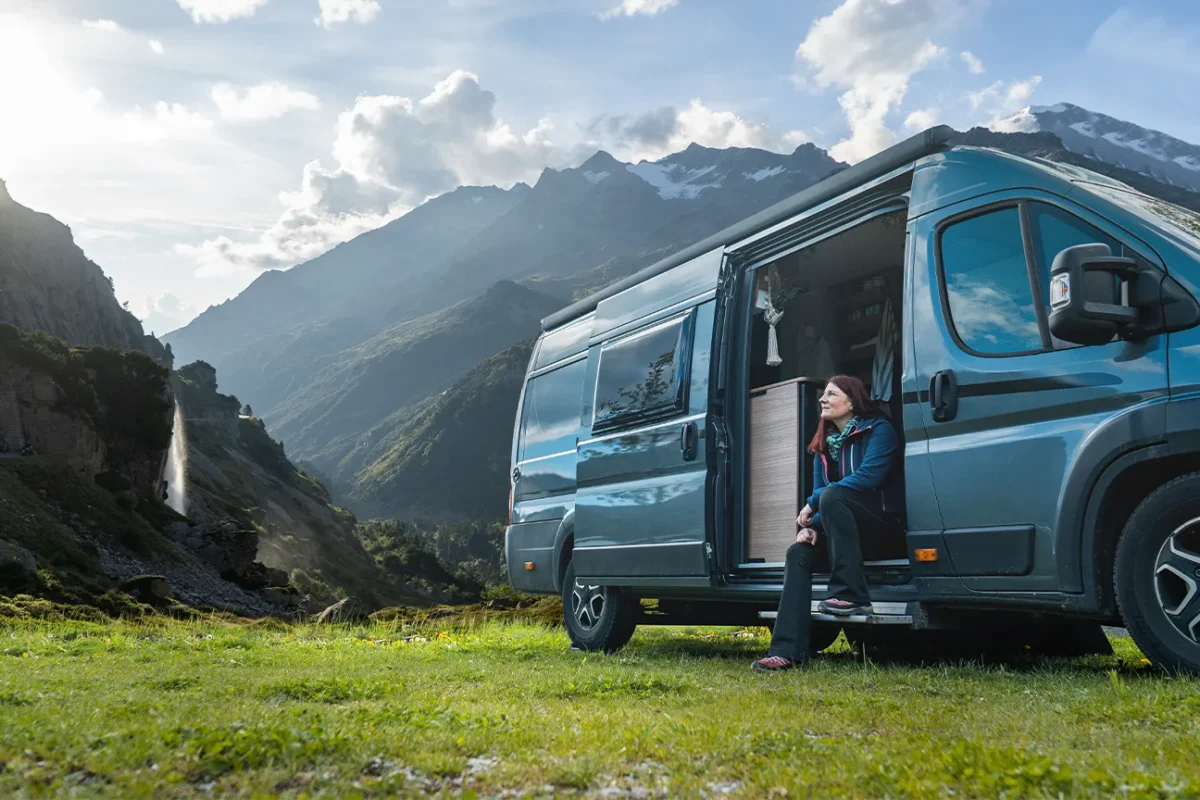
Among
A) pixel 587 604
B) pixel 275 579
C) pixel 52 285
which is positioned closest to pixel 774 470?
pixel 587 604

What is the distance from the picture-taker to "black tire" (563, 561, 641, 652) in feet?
29.5

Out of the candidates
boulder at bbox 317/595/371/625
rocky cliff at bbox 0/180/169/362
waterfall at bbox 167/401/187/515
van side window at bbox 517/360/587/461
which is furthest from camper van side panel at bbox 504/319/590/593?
rocky cliff at bbox 0/180/169/362

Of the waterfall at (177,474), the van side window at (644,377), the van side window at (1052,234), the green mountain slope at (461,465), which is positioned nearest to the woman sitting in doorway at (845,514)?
the van side window at (644,377)

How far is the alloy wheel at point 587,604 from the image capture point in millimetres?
9258

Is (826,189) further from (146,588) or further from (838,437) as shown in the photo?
(146,588)

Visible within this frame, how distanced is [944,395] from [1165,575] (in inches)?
57.1

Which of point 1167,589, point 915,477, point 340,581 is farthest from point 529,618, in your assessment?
point 340,581

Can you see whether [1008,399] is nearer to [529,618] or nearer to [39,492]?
[529,618]

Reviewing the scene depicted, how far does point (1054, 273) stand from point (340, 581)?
284 feet

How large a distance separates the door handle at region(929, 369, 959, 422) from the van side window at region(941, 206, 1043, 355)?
0.69ft

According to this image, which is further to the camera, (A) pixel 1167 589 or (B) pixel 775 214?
(B) pixel 775 214

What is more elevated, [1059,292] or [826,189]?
[826,189]

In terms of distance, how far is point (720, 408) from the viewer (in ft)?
25.2

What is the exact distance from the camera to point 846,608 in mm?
6250
